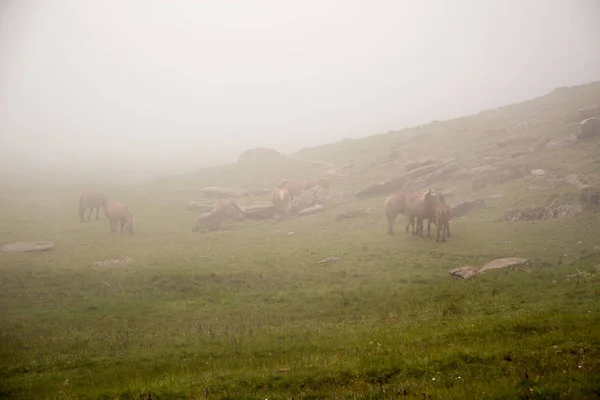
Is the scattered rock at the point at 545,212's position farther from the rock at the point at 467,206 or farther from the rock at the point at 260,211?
the rock at the point at 260,211

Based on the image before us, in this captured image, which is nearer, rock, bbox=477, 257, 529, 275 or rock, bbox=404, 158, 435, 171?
rock, bbox=477, 257, 529, 275

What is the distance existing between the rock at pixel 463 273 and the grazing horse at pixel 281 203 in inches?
1239

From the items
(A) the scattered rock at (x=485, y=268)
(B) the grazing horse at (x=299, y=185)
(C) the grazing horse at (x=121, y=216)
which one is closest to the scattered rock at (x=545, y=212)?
(A) the scattered rock at (x=485, y=268)

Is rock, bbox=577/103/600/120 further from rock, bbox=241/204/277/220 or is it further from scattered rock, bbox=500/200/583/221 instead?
rock, bbox=241/204/277/220

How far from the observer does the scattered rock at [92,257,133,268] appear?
103 feet

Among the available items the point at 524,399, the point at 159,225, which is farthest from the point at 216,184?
the point at 524,399

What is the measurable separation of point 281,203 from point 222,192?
18273mm

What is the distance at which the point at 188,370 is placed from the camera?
1355 centimetres

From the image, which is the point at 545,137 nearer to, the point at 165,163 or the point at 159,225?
the point at 159,225

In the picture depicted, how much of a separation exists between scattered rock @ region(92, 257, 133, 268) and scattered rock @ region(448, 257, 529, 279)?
24.7 m

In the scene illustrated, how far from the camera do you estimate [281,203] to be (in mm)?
53688

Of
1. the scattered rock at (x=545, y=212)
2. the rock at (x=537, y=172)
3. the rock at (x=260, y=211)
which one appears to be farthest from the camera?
the rock at (x=260, y=211)

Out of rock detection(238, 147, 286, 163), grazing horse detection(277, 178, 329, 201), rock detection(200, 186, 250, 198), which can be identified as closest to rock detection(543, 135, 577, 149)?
grazing horse detection(277, 178, 329, 201)

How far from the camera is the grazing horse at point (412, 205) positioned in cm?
3538
